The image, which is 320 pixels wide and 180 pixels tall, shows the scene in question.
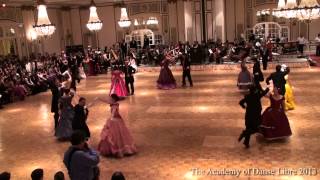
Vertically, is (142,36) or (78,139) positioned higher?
(142,36)

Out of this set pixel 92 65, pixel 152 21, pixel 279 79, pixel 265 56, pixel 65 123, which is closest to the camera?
pixel 65 123

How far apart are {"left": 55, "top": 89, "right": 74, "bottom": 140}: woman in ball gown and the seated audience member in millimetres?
4348

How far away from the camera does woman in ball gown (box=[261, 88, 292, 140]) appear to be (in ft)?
26.1

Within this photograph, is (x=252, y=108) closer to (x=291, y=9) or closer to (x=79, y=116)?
(x=79, y=116)

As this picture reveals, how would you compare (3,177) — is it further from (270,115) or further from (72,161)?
(270,115)

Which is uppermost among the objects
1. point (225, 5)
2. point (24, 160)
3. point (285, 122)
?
point (225, 5)

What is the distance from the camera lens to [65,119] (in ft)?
30.3

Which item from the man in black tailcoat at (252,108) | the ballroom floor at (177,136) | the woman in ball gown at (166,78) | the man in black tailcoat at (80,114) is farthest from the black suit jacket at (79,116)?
the woman in ball gown at (166,78)

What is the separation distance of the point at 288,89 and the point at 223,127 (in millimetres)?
2325

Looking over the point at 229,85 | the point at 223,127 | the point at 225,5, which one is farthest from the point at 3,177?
the point at 225,5

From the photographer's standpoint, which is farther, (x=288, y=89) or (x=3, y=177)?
(x=288, y=89)

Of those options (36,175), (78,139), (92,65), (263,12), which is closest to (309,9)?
(78,139)

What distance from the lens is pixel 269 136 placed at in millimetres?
8031

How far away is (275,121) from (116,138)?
305cm
